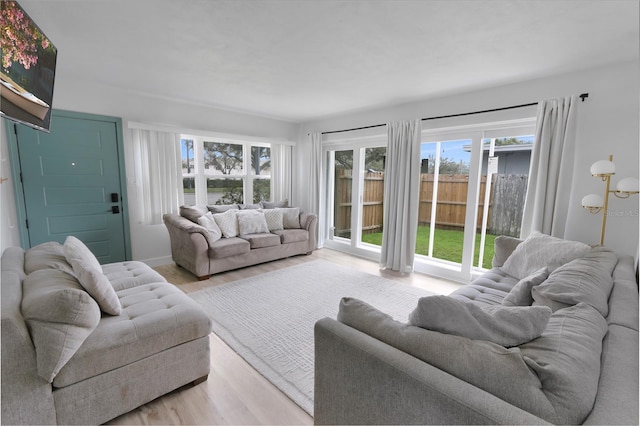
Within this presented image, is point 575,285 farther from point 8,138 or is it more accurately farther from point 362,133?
point 8,138

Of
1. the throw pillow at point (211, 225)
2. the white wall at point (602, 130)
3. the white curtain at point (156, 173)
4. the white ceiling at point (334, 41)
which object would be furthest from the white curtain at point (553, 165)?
the white curtain at point (156, 173)

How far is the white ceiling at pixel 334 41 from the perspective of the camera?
5.91 ft

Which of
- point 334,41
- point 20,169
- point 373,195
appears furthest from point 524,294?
point 20,169

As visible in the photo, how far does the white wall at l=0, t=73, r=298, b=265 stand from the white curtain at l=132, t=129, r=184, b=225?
3.6 inches

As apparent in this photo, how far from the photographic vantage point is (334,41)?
2.24 m

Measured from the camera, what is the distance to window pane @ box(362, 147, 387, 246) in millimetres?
4868

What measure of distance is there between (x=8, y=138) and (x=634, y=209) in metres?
6.28

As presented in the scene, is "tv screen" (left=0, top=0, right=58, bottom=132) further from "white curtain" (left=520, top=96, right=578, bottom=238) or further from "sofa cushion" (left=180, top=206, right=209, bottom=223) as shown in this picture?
"white curtain" (left=520, top=96, right=578, bottom=238)

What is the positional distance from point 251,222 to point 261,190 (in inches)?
48.4

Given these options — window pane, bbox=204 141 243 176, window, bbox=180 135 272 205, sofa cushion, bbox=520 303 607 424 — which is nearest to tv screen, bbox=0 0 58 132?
sofa cushion, bbox=520 303 607 424

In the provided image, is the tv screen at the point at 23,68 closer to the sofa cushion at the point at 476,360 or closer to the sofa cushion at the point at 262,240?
the sofa cushion at the point at 476,360

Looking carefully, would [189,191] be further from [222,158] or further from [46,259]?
[46,259]

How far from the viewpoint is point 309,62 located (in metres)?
2.67

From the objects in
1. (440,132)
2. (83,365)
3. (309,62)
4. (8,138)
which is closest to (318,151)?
(440,132)
